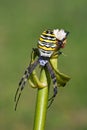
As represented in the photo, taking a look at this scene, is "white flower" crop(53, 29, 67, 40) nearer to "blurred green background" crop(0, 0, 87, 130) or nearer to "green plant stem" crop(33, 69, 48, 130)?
"green plant stem" crop(33, 69, 48, 130)

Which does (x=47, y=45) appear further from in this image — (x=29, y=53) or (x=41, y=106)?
(x=29, y=53)

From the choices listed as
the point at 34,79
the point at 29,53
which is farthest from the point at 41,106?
the point at 29,53

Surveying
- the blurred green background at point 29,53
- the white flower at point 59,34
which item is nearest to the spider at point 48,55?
the white flower at point 59,34
